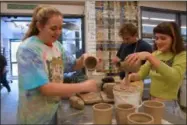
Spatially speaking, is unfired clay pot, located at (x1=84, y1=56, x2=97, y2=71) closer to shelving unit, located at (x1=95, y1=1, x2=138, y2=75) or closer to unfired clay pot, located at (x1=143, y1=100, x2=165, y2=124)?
unfired clay pot, located at (x1=143, y1=100, x2=165, y2=124)

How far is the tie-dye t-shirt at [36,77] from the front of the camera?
31.7 inches

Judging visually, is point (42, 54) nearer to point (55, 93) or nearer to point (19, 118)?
point (55, 93)

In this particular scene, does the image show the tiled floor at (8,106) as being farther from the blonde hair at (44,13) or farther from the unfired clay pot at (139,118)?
the unfired clay pot at (139,118)

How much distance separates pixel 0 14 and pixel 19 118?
300cm

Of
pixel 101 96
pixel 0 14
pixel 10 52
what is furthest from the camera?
pixel 10 52

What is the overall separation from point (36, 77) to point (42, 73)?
0.03 m

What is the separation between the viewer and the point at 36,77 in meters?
0.80

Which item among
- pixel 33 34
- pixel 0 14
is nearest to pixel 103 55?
pixel 0 14

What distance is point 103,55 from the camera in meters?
3.51

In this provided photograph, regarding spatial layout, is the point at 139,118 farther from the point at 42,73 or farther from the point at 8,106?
the point at 8,106

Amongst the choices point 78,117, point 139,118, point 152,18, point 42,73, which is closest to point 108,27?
point 152,18

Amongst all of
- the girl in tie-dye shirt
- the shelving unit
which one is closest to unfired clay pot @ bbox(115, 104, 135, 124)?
the girl in tie-dye shirt

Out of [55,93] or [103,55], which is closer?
[55,93]

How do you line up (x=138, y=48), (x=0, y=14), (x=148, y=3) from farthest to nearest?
1. (x=148, y=3)
2. (x=0, y=14)
3. (x=138, y=48)
